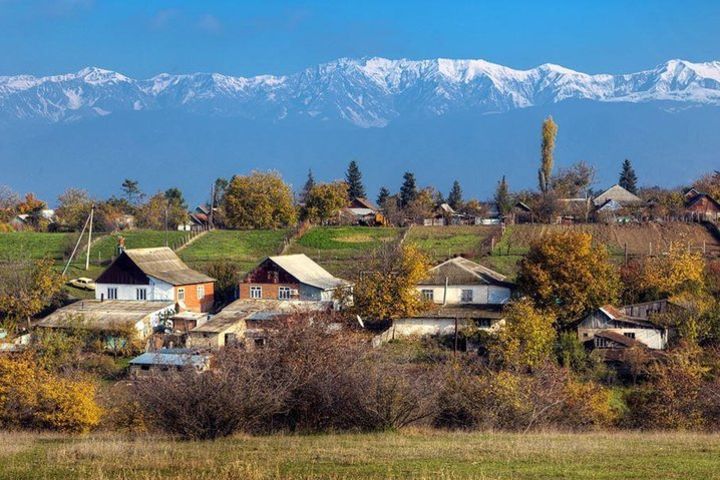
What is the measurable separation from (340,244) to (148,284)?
62.0ft

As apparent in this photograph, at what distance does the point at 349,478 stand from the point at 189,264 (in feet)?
152

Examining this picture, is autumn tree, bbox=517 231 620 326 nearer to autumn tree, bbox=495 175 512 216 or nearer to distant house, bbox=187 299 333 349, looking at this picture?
distant house, bbox=187 299 333 349

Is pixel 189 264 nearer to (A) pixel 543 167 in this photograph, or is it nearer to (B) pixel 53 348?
(B) pixel 53 348

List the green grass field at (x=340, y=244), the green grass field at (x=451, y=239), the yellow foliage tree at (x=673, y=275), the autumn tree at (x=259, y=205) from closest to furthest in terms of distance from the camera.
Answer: the yellow foliage tree at (x=673, y=275)
the green grass field at (x=340, y=244)
the green grass field at (x=451, y=239)
the autumn tree at (x=259, y=205)

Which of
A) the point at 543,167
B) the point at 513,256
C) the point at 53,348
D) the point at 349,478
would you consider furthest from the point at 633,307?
the point at 543,167

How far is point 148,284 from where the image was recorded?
4822cm

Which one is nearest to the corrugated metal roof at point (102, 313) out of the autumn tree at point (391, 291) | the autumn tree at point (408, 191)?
the autumn tree at point (391, 291)

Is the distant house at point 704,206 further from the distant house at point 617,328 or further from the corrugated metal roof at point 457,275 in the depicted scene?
the distant house at point 617,328

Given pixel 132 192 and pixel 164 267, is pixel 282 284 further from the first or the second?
pixel 132 192

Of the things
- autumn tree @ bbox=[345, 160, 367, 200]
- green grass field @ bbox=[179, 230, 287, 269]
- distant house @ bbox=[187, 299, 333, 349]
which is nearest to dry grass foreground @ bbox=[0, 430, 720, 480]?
distant house @ bbox=[187, 299, 333, 349]

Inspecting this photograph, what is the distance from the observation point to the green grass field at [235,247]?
60.5m

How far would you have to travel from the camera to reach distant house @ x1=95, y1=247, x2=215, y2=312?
157ft

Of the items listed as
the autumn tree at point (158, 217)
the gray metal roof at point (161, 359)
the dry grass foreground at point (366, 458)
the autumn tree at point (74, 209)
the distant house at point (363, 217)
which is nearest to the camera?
the dry grass foreground at point (366, 458)

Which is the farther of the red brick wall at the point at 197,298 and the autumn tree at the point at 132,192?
the autumn tree at the point at 132,192
